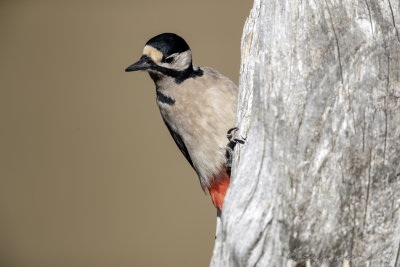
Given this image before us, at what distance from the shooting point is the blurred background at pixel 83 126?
18.8 ft

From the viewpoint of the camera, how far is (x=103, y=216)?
226 inches

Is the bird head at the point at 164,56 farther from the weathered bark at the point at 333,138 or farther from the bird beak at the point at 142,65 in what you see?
the weathered bark at the point at 333,138

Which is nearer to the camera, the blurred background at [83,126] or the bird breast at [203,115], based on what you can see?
the bird breast at [203,115]

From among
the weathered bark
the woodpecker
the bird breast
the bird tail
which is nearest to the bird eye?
the woodpecker

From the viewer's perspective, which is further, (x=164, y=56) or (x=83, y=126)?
(x=83, y=126)

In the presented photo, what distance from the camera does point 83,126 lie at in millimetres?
5922

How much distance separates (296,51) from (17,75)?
14.9 feet

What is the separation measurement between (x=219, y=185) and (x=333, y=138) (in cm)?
113

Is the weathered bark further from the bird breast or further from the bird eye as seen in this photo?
the bird eye

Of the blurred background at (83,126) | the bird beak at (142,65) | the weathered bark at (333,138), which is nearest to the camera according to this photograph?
the weathered bark at (333,138)

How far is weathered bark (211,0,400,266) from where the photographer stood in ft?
6.59

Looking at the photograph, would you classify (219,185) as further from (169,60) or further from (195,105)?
(169,60)

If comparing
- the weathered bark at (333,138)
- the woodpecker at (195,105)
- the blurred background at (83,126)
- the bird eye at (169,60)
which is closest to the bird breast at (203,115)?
the woodpecker at (195,105)

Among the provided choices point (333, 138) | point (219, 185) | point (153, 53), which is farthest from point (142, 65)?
point (333, 138)
